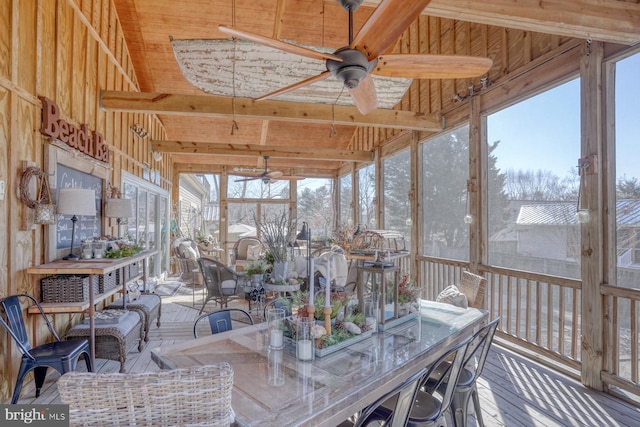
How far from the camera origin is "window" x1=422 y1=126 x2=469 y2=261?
17.0 ft

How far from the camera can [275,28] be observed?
529 cm

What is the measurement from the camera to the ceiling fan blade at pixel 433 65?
240cm

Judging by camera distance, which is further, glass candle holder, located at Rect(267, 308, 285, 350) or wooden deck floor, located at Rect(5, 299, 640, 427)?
wooden deck floor, located at Rect(5, 299, 640, 427)

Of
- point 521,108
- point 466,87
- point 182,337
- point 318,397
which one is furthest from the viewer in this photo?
point 466,87

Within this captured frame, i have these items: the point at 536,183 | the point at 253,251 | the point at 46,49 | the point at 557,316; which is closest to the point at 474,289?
the point at 557,316

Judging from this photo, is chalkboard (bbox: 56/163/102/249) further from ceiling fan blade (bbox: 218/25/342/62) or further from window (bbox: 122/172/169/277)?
ceiling fan blade (bbox: 218/25/342/62)

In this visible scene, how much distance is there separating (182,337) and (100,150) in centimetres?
255

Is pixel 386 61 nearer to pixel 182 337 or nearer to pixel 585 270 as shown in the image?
pixel 585 270

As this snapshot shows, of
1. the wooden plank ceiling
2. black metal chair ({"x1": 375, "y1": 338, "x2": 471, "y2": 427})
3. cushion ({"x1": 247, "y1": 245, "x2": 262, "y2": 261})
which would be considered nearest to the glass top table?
black metal chair ({"x1": 375, "y1": 338, "x2": 471, "y2": 427})

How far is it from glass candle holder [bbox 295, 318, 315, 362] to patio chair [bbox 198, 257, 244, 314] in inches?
146

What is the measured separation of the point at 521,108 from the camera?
420cm

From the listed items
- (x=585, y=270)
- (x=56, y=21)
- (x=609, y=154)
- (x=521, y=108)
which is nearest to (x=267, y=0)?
(x=56, y=21)

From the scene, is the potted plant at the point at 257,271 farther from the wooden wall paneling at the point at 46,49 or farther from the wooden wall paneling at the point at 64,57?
the wooden wall paneling at the point at 46,49

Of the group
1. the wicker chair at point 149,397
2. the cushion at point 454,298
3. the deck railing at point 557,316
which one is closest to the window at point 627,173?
the deck railing at point 557,316
